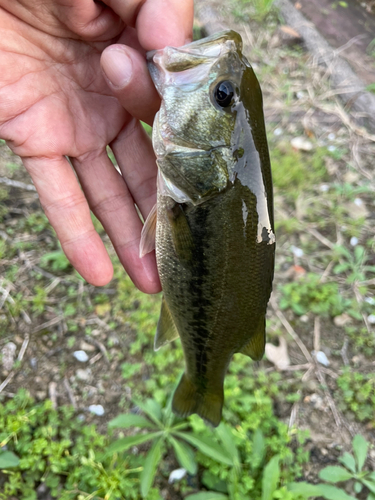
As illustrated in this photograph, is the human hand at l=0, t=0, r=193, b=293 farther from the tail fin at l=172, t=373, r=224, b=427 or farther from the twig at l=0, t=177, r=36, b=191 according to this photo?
the twig at l=0, t=177, r=36, b=191

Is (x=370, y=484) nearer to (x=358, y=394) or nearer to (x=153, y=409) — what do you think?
(x=358, y=394)

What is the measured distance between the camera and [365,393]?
2922mm

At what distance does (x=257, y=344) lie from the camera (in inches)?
80.4

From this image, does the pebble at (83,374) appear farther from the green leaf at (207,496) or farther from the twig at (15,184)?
the twig at (15,184)

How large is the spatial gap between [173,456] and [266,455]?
663 mm

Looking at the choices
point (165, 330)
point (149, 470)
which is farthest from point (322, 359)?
point (149, 470)

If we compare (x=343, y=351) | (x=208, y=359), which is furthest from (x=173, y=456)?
(x=343, y=351)

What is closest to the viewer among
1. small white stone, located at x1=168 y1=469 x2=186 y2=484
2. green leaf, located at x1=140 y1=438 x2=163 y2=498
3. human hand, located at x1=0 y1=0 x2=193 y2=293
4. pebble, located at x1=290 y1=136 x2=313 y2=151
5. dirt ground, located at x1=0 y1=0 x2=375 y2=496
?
human hand, located at x1=0 y1=0 x2=193 y2=293

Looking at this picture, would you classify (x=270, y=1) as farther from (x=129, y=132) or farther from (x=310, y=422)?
(x=310, y=422)

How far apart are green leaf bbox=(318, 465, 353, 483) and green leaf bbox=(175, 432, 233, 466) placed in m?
0.66

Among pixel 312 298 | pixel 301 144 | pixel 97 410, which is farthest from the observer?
pixel 301 144

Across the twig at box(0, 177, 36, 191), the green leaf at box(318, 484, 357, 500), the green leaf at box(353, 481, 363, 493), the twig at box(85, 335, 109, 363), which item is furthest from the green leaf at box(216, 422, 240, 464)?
the twig at box(0, 177, 36, 191)

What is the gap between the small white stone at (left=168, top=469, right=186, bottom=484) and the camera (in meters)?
2.44

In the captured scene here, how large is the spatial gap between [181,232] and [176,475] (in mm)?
1725
